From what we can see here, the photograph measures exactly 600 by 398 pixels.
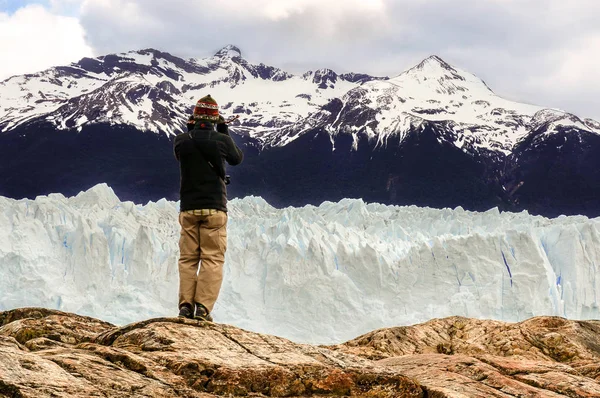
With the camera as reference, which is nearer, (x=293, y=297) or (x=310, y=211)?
(x=293, y=297)

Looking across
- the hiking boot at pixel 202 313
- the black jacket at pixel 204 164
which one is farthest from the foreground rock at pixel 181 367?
the black jacket at pixel 204 164

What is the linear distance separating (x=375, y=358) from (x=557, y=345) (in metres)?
2.13

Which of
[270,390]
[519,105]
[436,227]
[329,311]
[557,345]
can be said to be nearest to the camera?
[270,390]

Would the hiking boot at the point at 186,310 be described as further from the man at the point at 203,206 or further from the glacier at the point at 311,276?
the glacier at the point at 311,276

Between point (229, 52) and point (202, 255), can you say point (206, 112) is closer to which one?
point (202, 255)

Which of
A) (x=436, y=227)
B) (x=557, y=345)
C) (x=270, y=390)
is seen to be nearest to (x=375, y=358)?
(x=557, y=345)

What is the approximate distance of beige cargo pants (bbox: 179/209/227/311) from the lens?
16.9 ft

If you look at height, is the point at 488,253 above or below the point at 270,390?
above

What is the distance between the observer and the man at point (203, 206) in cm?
514

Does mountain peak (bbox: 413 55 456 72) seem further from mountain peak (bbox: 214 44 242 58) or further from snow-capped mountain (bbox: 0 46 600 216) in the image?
mountain peak (bbox: 214 44 242 58)

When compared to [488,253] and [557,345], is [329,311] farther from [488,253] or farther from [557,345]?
[557,345]

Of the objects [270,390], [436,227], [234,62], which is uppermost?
[234,62]

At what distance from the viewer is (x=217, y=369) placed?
388cm

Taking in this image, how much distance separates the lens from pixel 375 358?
6535mm
